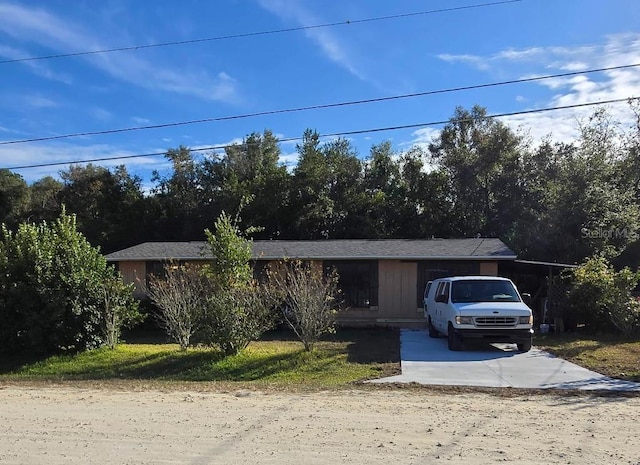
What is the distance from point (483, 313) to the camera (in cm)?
1317

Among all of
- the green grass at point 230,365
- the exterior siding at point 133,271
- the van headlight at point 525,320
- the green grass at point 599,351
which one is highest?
the exterior siding at point 133,271

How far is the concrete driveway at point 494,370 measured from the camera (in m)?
9.96

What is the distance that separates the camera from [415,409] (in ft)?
25.5

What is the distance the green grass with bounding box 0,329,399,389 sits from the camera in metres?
11.2

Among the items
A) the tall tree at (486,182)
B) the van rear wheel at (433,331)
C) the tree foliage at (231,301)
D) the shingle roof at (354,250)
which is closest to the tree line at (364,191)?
the tall tree at (486,182)

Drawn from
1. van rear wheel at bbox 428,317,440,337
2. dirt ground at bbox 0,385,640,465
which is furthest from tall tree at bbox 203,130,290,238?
dirt ground at bbox 0,385,640,465

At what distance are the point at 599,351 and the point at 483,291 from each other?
310 cm

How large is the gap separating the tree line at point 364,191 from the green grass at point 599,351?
9829 millimetres

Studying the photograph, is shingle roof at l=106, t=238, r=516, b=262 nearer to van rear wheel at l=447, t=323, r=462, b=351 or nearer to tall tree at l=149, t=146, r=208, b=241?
van rear wheel at l=447, t=323, r=462, b=351

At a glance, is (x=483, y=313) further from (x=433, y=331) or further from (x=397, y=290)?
(x=397, y=290)

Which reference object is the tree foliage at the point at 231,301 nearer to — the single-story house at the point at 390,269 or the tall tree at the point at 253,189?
the single-story house at the point at 390,269

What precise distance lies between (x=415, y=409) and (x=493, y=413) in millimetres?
1017

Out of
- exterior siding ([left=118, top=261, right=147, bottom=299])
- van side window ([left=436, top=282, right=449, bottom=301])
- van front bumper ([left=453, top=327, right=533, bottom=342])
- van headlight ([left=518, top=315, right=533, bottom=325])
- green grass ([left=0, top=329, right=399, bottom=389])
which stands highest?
exterior siding ([left=118, top=261, right=147, bottom=299])

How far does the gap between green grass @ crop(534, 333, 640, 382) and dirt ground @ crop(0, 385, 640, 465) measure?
3.02 metres
